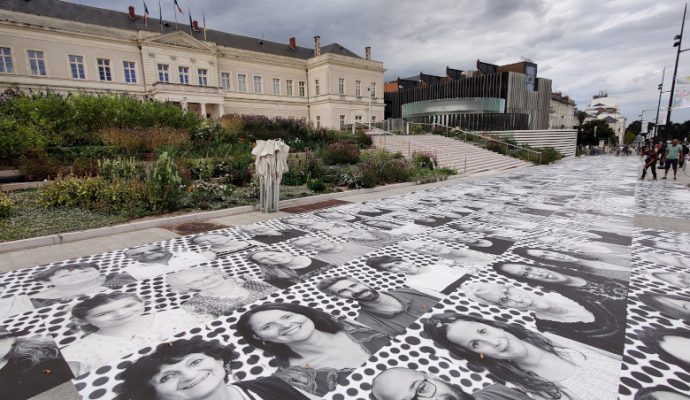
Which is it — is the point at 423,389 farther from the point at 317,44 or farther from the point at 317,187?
the point at 317,44

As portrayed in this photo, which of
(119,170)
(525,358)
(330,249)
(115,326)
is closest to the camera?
(525,358)

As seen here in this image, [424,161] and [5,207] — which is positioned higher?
[424,161]

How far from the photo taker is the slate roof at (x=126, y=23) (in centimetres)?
3081

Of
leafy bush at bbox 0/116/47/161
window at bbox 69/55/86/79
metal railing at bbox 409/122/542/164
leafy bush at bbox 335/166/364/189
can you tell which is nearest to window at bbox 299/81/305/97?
window at bbox 69/55/86/79

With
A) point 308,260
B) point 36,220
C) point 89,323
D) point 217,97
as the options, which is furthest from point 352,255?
point 217,97

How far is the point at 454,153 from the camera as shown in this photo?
A: 2203 centimetres

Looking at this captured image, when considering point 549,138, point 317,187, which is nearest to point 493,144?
point 549,138

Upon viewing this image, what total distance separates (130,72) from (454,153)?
110 feet

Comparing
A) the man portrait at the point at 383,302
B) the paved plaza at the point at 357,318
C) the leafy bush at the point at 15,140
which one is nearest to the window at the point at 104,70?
the leafy bush at the point at 15,140

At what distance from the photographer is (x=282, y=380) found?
7.95 feet

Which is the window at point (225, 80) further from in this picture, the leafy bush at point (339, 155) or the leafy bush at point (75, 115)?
the leafy bush at point (339, 155)

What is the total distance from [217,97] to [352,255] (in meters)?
36.3

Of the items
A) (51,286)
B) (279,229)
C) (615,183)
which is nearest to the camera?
(51,286)

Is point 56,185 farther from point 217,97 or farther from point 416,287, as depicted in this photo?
point 217,97
